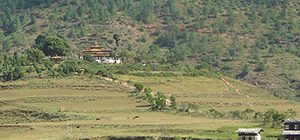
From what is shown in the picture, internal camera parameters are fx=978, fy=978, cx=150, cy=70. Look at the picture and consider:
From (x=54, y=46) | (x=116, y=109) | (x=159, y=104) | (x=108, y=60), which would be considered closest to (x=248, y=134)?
(x=159, y=104)

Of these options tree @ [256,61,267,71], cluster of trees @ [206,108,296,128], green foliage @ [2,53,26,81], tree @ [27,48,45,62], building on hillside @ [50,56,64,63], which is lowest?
cluster of trees @ [206,108,296,128]

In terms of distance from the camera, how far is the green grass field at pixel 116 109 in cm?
8881

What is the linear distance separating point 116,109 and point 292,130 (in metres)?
28.9

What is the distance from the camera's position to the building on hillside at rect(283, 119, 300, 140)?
7575cm

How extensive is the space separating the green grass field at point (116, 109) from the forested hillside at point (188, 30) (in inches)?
755

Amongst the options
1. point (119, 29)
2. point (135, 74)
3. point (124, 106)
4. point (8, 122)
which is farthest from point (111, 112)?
point (119, 29)

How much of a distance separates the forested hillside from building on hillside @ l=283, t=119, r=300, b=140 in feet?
194

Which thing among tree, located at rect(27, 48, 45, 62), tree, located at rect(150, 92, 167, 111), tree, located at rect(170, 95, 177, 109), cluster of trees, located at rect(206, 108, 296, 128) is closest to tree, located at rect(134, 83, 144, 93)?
tree, located at rect(170, 95, 177, 109)

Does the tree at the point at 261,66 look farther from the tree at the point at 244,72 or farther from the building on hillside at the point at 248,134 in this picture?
the building on hillside at the point at 248,134

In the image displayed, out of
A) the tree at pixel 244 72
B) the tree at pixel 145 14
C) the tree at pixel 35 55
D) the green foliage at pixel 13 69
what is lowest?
the tree at pixel 244 72

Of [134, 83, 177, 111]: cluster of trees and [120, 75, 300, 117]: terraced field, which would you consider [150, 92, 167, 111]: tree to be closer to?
[134, 83, 177, 111]: cluster of trees

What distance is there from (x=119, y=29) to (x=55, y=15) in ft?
48.7

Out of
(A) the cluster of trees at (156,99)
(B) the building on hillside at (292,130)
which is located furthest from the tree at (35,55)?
(B) the building on hillside at (292,130)

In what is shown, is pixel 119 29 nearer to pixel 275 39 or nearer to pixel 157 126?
pixel 275 39
